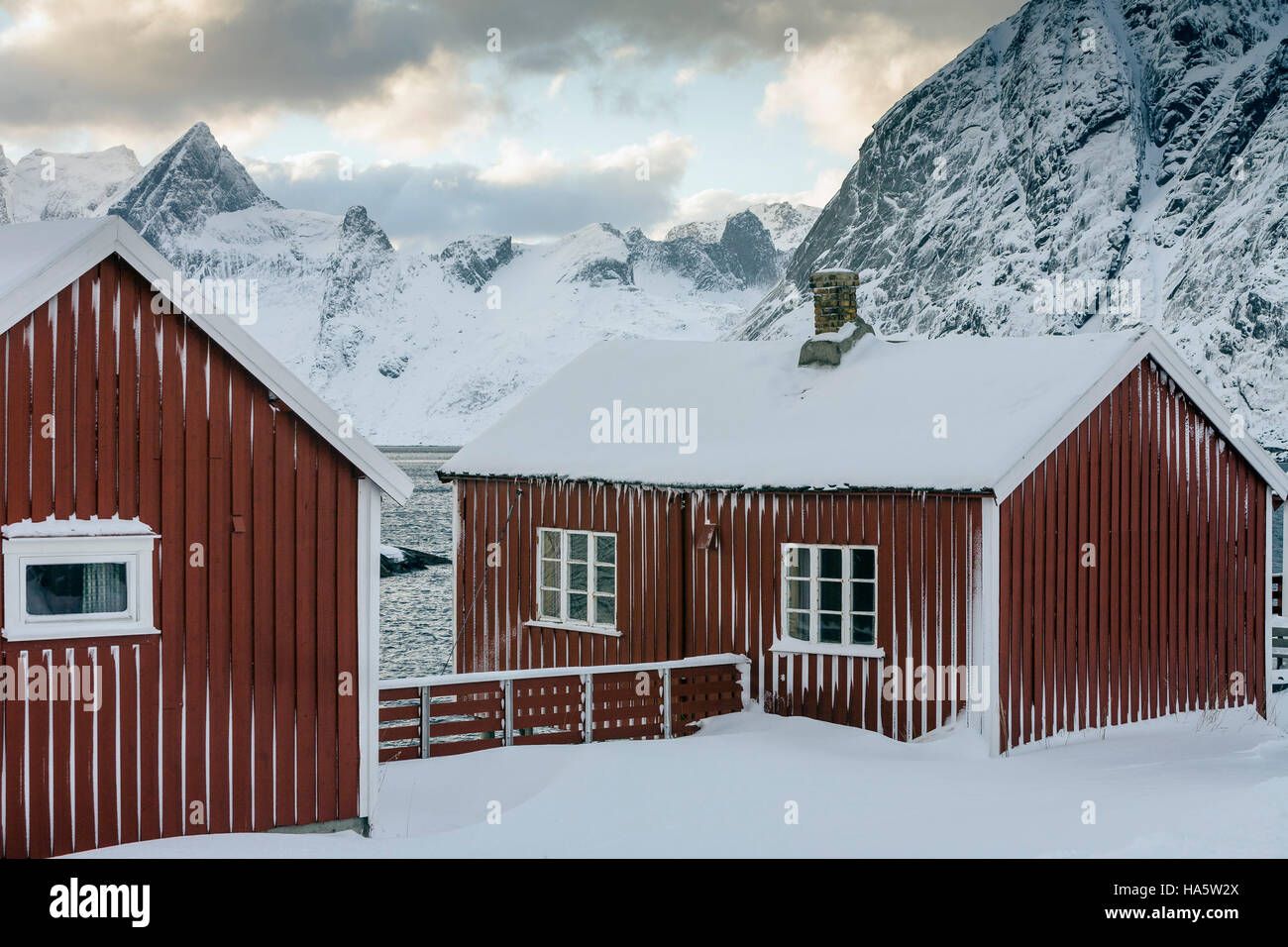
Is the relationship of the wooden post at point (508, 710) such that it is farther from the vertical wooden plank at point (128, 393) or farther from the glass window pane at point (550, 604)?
the vertical wooden plank at point (128, 393)

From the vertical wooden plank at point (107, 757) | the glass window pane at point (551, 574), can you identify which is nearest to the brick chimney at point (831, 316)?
the glass window pane at point (551, 574)

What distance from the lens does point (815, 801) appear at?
482 inches

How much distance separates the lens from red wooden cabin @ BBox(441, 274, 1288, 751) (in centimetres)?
1576

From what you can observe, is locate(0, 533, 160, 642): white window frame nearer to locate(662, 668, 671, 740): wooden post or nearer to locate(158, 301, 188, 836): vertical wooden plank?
locate(158, 301, 188, 836): vertical wooden plank

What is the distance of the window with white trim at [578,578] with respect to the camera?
19.3 meters

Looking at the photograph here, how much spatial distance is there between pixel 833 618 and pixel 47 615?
9.83 metres

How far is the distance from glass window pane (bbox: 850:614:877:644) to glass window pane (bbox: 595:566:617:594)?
3605mm

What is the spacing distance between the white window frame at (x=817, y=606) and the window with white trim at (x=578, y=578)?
9.43 feet

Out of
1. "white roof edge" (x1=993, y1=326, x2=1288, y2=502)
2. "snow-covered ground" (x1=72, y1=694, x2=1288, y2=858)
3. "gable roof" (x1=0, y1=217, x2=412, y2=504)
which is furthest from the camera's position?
"white roof edge" (x1=993, y1=326, x2=1288, y2=502)

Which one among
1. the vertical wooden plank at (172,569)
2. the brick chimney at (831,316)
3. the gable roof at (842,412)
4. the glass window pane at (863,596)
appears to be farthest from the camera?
the brick chimney at (831,316)

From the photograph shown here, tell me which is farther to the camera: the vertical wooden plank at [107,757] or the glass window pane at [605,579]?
the glass window pane at [605,579]

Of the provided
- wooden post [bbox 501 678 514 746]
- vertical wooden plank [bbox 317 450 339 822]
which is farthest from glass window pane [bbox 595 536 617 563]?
vertical wooden plank [bbox 317 450 339 822]

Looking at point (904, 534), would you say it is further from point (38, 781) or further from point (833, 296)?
point (38, 781)
